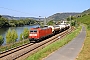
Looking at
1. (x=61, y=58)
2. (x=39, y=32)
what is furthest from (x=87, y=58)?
(x=39, y=32)

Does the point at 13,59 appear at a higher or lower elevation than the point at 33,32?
lower

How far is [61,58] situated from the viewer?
16406 mm

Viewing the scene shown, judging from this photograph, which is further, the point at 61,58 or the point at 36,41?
the point at 36,41

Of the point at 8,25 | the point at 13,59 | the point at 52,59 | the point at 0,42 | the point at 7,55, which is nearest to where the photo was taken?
the point at 52,59

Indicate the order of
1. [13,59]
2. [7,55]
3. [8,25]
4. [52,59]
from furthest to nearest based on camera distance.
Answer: [8,25] → [7,55] → [13,59] → [52,59]

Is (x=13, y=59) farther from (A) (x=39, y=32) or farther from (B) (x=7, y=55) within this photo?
(A) (x=39, y=32)

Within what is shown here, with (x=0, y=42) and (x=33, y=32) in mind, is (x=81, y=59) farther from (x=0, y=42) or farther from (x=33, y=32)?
(x=0, y=42)

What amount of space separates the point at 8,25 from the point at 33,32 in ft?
417

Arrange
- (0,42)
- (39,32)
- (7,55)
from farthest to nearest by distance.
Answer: (0,42)
(39,32)
(7,55)

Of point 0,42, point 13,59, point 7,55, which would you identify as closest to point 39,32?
point 7,55

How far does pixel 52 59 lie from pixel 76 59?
7.42 ft

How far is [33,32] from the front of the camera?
34.4m

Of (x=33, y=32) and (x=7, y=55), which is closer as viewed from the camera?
A: (x=7, y=55)

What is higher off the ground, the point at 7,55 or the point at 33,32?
the point at 33,32
